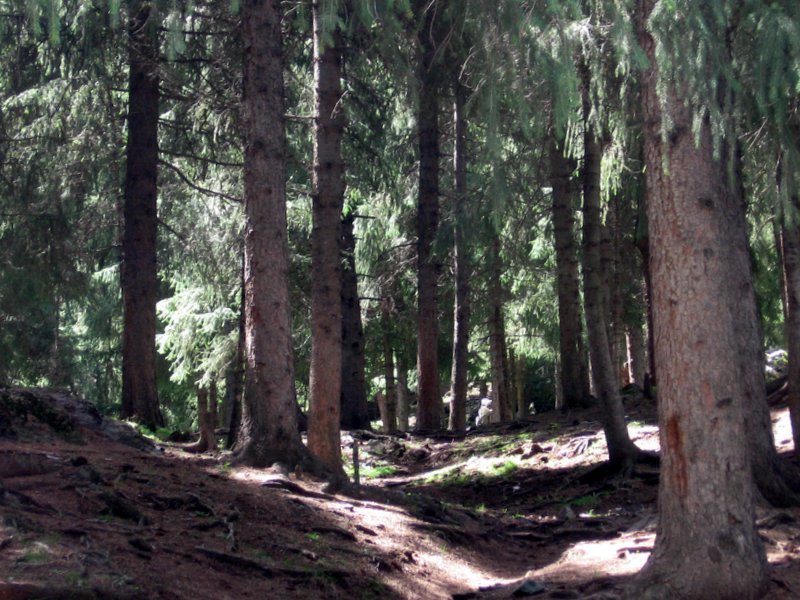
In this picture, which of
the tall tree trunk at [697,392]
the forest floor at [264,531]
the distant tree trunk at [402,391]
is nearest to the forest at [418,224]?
the tall tree trunk at [697,392]

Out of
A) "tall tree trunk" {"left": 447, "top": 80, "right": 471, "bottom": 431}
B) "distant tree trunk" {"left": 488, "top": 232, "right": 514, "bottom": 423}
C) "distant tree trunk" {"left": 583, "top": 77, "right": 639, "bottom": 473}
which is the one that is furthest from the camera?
"distant tree trunk" {"left": 488, "top": 232, "right": 514, "bottom": 423}

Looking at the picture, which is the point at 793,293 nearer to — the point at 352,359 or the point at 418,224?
the point at 418,224

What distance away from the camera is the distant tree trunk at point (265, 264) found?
9742 mm

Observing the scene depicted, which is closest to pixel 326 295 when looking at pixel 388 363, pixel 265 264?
pixel 265 264

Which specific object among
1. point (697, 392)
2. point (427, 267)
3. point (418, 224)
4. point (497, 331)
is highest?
point (418, 224)

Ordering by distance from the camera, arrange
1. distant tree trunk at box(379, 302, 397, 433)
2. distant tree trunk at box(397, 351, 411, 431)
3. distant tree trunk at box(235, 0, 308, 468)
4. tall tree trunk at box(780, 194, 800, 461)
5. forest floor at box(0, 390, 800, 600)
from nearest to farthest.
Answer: forest floor at box(0, 390, 800, 600) → tall tree trunk at box(780, 194, 800, 461) → distant tree trunk at box(235, 0, 308, 468) → distant tree trunk at box(379, 302, 397, 433) → distant tree trunk at box(397, 351, 411, 431)

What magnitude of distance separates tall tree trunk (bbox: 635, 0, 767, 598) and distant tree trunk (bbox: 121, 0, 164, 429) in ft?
33.9

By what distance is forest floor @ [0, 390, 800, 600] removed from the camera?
5.93 metres

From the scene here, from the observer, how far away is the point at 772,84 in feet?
22.7

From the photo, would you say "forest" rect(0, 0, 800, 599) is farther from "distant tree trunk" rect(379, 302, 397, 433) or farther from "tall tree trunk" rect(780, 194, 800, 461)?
"distant tree trunk" rect(379, 302, 397, 433)

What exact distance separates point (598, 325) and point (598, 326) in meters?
0.01

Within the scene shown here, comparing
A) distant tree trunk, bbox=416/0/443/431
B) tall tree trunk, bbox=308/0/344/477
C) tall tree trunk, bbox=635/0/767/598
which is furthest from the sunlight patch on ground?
distant tree trunk, bbox=416/0/443/431

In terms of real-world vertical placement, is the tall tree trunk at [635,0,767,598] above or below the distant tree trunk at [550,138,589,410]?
below

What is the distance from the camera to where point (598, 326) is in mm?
11766
